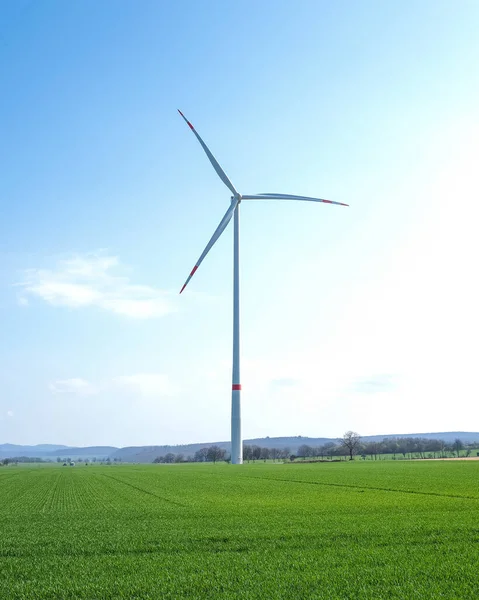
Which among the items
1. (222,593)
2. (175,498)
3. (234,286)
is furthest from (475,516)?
(234,286)

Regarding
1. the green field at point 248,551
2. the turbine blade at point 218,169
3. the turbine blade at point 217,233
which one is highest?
the turbine blade at point 218,169

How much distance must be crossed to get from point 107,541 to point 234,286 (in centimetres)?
6641

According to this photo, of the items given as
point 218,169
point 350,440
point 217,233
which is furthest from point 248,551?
point 350,440

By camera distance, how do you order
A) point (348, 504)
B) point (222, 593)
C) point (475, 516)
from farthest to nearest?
point (348, 504) < point (475, 516) < point (222, 593)

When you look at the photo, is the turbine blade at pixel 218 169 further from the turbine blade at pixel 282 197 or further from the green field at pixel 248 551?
the green field at pixel 248 551

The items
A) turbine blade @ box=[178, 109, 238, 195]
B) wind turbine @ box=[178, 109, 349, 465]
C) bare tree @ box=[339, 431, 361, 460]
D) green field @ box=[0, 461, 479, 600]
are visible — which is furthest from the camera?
bare tree @ box=[339, 431, 361, 460]

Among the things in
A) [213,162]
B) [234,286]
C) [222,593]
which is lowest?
[222,593]

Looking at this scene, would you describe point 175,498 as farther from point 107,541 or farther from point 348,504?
point 107,541

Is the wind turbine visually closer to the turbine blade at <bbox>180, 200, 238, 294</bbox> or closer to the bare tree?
the turbine blade at <bbox>180, 200, 238, 294</bbox>

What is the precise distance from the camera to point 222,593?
11.9 metres

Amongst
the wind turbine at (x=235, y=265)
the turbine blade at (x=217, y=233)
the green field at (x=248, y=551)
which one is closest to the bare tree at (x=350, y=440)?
the wind turbine at (x=235, y=265)

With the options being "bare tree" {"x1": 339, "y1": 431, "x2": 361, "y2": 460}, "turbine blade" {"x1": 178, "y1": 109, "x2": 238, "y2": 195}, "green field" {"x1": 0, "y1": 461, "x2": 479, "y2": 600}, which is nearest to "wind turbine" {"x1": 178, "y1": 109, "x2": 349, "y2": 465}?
"turbine blade" {"x1": 178, "y1": 109, "x2": 238, "y2": 195}

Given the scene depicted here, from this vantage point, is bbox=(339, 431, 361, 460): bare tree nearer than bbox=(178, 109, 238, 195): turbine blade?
No

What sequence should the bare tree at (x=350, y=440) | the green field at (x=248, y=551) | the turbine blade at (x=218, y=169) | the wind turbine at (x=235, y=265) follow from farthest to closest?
the bare tree at (x=350, y=440) < the turbine blade at (x=218, y=169) < the wind turbine at (x=235, y=265) < the green field at (x=248, y=551)
